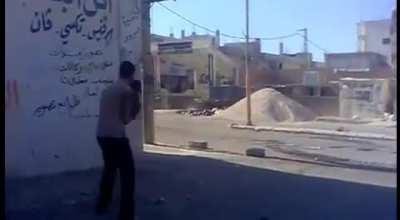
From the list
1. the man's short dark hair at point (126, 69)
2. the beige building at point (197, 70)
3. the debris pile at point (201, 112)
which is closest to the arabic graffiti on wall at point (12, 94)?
the man's short dark hair at point (126, 69)

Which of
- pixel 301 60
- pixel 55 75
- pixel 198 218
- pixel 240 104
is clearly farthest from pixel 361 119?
pixel 301 60

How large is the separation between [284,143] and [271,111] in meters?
14.1

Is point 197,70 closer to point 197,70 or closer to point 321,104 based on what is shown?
point 197,70

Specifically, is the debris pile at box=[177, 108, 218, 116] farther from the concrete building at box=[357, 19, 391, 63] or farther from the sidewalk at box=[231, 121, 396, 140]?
the concrete building at box=[357, 19, 391, 63]

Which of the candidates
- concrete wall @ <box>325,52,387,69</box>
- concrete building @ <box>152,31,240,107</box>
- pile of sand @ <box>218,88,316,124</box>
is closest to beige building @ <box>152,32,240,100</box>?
concrete building @ <box>152,31,240,107</box>

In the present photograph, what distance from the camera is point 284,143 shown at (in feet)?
60.1

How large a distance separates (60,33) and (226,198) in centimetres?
363

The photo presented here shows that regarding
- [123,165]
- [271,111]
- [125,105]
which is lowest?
[271,111]

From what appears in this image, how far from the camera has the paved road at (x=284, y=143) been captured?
14.8m

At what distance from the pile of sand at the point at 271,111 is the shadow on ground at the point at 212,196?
67.7 feet

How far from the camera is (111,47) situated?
1074 centimetres

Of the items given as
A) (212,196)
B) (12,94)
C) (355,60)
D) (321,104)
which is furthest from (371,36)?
(212,196)

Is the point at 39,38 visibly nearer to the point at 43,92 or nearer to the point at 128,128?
the point at 43,92

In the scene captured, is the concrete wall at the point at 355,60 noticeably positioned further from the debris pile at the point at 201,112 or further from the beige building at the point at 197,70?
the debris pile at the point at 201,112
